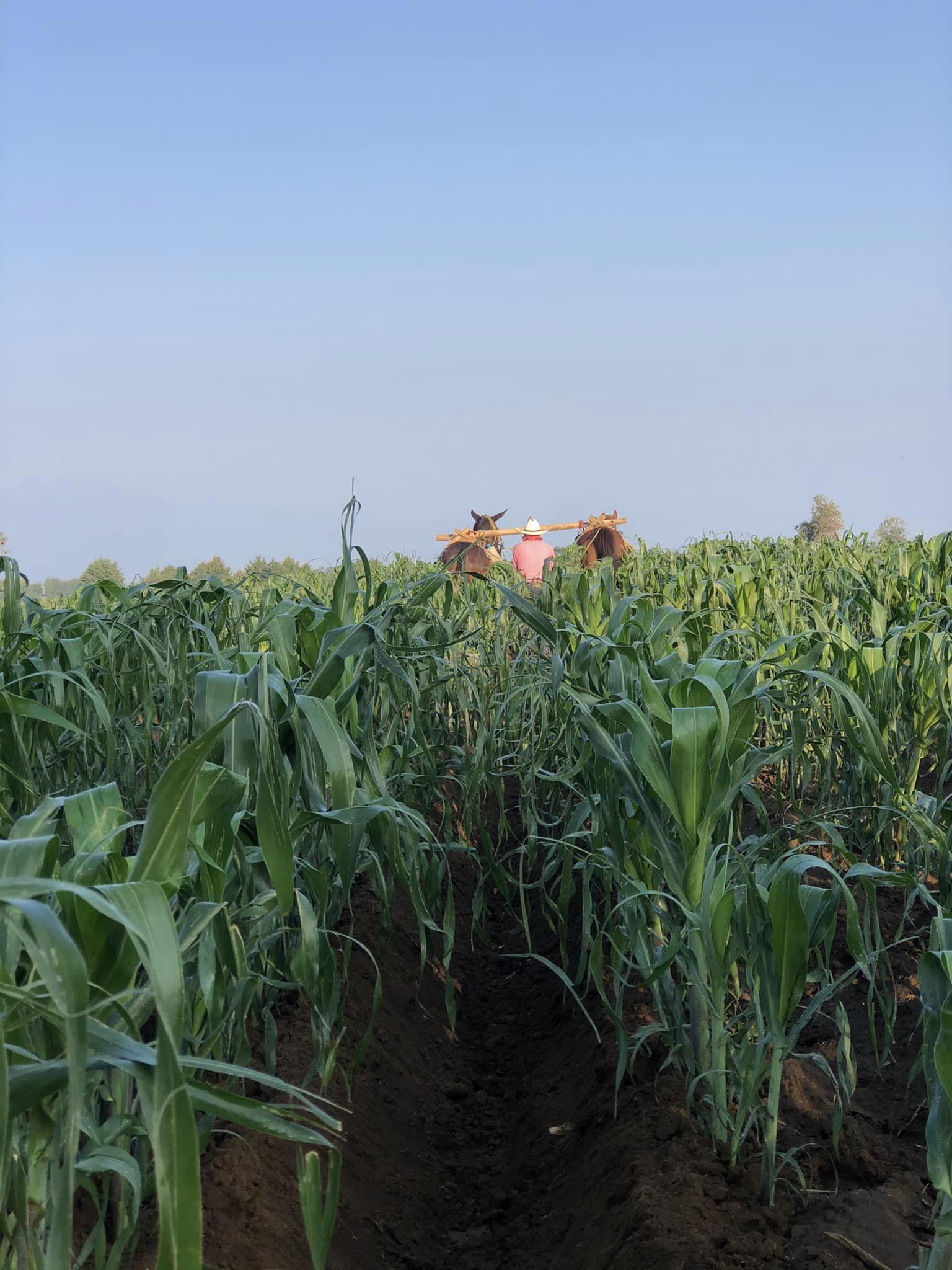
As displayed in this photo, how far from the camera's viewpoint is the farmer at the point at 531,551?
39.3ft

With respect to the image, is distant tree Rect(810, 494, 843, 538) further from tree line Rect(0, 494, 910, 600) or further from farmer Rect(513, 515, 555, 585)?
farmer Rect(513, 515, 555, 585)

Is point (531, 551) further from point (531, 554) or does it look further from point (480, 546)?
point (480, 546)

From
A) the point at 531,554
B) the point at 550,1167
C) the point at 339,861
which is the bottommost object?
the point at 550,1167

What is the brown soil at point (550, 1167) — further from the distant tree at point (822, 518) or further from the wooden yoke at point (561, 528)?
the distant tree at point (822, 518)

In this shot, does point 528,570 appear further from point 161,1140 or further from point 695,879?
point 161,1140

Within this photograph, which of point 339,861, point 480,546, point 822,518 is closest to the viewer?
point 339,861

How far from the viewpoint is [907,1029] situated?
2.63m

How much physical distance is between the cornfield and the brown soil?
0.07m

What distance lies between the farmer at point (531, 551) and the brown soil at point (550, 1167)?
847cm

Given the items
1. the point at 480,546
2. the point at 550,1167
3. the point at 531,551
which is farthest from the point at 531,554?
the point at 550,1167

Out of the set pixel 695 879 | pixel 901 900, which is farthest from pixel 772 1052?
pixel 901 900

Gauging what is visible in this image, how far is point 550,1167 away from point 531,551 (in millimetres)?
10139

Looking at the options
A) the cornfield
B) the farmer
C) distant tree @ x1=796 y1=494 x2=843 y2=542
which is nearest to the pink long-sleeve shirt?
the farmer

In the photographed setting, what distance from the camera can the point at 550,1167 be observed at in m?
2.48
